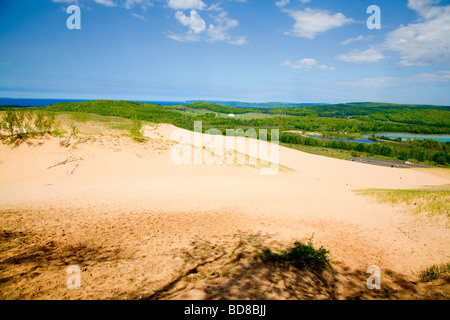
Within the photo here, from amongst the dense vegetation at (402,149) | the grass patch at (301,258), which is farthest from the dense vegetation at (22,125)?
the dense vegetation at (402,149)

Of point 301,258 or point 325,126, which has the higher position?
point 325,126

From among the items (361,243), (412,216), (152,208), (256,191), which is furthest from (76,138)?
(412,216)

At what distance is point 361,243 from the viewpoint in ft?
25.1

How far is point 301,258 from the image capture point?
19.3 feet

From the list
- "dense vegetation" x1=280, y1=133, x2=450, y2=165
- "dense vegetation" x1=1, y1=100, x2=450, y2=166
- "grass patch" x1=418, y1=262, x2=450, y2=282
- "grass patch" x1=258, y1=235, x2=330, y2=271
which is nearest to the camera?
"grass patch" x1=418, y1=262, x2=450, y2=282

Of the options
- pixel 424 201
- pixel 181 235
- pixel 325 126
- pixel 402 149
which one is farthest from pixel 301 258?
pixel 325 126

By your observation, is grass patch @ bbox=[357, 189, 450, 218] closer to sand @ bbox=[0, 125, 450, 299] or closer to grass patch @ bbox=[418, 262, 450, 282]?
sand @ bbox=[0, 125, 450, 299]

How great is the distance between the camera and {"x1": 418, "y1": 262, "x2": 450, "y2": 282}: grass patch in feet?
Answer: 17.1

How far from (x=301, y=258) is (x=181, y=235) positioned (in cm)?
413

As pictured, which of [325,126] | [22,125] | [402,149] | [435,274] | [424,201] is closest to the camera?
[435,274]

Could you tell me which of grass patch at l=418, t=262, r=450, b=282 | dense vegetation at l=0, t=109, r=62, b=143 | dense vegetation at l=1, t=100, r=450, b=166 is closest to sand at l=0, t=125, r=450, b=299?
grass patch at l=418, t=262, r=450, b=282

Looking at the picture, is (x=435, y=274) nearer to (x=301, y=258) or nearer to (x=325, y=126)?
(x=301, y=258)

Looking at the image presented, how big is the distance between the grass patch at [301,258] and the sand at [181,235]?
321 mm

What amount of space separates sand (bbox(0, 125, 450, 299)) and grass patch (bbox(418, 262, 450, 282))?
0.88 feet
